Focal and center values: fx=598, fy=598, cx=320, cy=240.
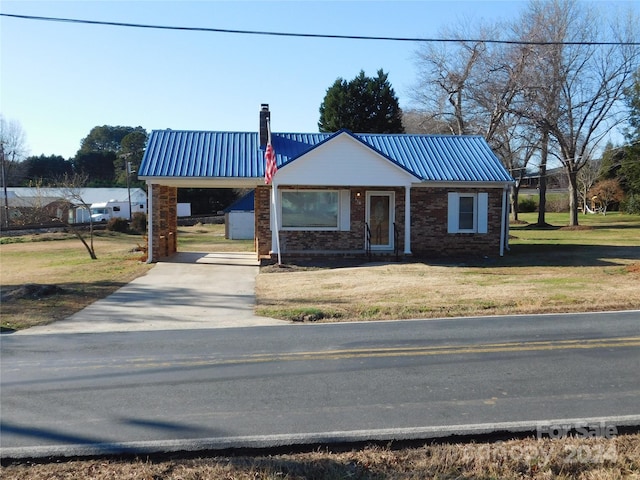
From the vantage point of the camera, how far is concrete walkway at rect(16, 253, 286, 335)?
10000mm

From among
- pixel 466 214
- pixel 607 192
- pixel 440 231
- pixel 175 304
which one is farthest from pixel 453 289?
pixel 607 192

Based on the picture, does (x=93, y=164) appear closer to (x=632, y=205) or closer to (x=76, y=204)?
(x=76, y=204)

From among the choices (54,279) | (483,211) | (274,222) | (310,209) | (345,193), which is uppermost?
(345,193)

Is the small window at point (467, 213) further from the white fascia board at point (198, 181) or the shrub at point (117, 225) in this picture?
the shrub at point (117, 225)

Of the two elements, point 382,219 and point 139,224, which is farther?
point 139,224

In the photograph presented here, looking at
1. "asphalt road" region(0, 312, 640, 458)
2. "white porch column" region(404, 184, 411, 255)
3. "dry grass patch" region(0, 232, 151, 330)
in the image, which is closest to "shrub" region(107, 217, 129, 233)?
"dry grass patch" region(0, 232, 151, 330)

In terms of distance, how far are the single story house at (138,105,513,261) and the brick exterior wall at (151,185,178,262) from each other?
35 mm

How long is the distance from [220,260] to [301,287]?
7483mm

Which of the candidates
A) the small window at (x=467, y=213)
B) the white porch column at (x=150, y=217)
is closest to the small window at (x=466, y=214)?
the small window at (x=467, y=213)

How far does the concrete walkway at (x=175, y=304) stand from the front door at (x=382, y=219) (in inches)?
185

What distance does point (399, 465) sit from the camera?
4391mm

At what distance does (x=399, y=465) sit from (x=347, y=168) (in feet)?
51.1

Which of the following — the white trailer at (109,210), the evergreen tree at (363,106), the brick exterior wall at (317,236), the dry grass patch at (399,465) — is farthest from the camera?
the white trailer at (109,210)

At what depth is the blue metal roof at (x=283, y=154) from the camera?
19875 mm
